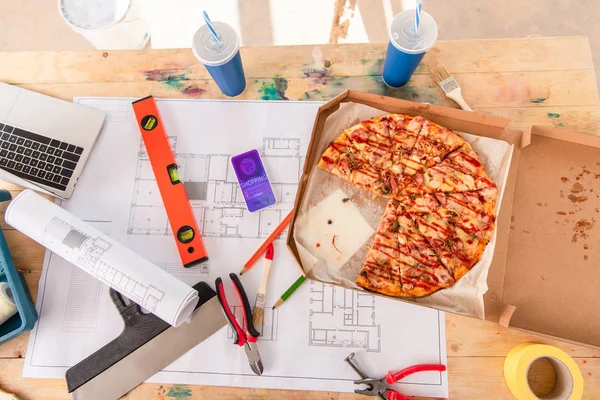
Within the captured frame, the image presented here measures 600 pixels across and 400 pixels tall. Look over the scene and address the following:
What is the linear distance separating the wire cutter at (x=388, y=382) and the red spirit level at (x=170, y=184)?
0.60 meters

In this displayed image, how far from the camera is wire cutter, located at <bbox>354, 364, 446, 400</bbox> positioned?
46.1 inches

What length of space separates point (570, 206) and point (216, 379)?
116 centimetres

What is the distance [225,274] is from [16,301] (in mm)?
602

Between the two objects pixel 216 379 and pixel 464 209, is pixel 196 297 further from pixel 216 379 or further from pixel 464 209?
pixel 464 209

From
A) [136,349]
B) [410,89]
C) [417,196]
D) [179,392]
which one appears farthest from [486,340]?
[136,349]

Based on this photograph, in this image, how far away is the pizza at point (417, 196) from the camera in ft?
4.07

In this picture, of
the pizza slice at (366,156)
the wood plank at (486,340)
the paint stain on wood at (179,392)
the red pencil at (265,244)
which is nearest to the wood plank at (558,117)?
the pizza slice at (366,156)

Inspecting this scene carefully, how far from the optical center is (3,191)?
1315 millimetres

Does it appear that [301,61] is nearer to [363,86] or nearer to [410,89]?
[363,86]

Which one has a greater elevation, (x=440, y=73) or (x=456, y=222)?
(x=440, y=73)

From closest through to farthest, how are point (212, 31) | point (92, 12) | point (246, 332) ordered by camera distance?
A: point (212, 31) → point (246, 332) → point (92, 12)

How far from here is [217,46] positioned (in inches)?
46.7

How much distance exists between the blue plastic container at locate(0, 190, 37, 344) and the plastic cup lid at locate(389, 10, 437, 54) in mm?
1299

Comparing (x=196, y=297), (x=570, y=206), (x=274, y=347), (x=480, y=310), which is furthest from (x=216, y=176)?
(x=570, y=206)
